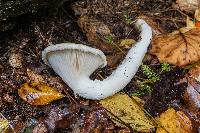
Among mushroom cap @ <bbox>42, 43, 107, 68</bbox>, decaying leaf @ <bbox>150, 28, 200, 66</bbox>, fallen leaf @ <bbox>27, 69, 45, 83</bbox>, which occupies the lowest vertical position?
decaying leaf @ <bbox>150, 28, 200, 66</bbox>

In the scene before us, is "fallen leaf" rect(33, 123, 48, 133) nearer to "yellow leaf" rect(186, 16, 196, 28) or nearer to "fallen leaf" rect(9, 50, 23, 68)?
"fallen leaf" rect(9, 50, 23, 68)

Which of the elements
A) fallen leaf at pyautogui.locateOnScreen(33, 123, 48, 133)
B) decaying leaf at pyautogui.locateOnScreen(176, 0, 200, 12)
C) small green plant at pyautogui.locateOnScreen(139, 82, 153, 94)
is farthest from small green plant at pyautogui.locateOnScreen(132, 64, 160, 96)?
decaying leaf at pyautogui.locateOnScreen(176, 0, 200, 12)

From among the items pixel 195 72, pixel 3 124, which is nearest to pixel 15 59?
pixel 3 124

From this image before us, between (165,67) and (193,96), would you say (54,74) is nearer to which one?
(165,67)

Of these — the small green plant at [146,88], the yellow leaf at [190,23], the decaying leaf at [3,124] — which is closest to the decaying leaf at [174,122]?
the small green plant at [146,88]

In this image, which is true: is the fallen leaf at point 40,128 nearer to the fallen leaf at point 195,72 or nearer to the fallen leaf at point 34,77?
the fallen leaf at point 34,77

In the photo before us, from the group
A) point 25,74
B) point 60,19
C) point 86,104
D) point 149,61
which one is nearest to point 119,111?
point 86,104

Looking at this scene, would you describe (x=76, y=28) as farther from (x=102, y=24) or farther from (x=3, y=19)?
(x=3, y=19)
